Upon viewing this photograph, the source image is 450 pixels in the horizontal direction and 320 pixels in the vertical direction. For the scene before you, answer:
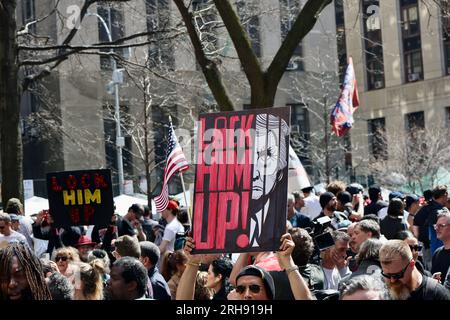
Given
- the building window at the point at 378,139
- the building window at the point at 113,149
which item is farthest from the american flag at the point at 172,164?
the building window at the point at 378,139

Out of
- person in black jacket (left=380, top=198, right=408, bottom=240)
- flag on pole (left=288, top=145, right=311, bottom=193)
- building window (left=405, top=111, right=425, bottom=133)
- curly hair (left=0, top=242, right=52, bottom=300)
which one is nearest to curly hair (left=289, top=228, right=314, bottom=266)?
curly hair (left=0, top=242, right=52, bottom=300)

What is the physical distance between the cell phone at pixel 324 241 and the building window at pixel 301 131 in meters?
34.4

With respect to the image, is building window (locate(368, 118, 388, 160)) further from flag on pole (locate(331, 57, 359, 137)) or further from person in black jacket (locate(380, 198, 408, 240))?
person in black jacket (locate(380, 198, 408, 240))

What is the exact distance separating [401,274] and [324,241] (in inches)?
89.9

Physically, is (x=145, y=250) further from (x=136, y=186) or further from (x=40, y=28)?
(x=136, y=186)

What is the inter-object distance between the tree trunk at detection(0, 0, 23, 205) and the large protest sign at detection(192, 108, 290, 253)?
10.9 metres

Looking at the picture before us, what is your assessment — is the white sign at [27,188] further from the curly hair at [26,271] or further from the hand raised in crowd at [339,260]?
the curly hair at [26,271]

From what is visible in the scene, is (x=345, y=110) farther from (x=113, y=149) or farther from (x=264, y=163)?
(x=113, y=149)

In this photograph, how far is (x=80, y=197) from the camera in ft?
37.1

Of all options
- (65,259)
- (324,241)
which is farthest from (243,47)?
(65,259)

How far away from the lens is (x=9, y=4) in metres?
16.7

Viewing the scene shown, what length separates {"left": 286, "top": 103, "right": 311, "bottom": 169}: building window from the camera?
43062 millimetres

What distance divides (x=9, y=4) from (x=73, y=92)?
22612 millimetres

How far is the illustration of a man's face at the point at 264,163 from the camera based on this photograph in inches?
238
